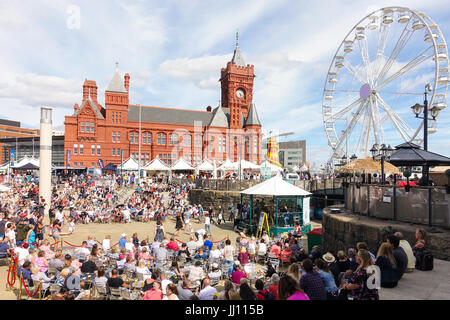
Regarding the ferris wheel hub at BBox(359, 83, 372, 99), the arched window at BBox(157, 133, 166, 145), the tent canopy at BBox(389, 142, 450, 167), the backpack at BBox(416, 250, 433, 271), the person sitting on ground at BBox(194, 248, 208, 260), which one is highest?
the ferris wheel hub at BBox(359, 83, 372, 99)

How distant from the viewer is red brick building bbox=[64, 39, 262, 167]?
56.2 meters

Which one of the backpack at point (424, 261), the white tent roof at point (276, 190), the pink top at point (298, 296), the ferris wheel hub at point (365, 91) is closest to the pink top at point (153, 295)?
the pink top at point (298, 296)

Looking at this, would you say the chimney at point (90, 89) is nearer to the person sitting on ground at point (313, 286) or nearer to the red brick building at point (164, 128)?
the red brick building at point (164, 128)

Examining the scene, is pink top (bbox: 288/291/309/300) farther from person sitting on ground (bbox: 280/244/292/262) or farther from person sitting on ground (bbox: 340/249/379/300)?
person sitting on ground (bbox: 280/244/292/262)

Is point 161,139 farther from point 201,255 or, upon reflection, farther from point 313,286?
point 313,286

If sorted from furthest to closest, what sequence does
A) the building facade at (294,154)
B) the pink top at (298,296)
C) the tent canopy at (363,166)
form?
the building facade at (294,154) < the tent canopy at (363,166) < the pink top at (298,296)

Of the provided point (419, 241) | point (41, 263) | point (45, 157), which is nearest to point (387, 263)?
point (419, 241)

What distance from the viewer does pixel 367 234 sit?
9.93 metres

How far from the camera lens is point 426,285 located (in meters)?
6.62

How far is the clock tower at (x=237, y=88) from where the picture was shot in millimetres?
67688

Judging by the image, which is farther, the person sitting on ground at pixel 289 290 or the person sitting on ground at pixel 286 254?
the person sitting on ground at pixel 286 254

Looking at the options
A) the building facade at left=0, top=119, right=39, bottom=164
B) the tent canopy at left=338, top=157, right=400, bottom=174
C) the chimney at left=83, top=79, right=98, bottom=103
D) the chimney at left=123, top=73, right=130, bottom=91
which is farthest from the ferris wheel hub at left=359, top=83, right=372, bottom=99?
the building facade at left=0, top=119, right=39, bottom=164

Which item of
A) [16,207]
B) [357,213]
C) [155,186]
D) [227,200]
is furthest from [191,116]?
[357,213]

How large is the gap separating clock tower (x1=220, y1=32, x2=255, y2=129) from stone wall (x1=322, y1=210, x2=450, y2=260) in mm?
55598
